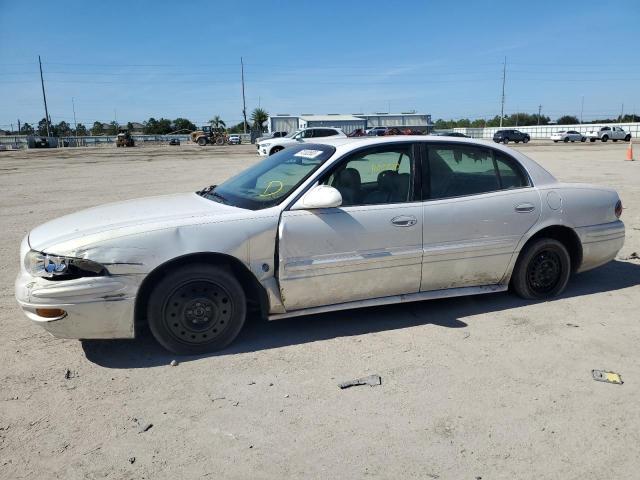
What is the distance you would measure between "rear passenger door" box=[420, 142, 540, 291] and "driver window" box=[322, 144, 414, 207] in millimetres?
171

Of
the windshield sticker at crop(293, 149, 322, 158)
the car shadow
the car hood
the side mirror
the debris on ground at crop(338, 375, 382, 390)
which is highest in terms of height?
the windshield sticker at crop(293, 149, 322, 158)

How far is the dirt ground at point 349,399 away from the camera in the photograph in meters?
2.59

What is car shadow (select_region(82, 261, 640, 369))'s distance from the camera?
3.79 metres

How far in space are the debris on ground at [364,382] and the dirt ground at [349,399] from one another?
0.06 metres

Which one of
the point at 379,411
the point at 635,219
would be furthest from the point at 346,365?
the point at 635,219

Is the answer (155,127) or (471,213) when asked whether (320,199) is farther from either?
(155,127)

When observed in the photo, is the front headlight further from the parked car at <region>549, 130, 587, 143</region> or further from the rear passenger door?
the parked car at <region>549, 130, 587, 143</region>

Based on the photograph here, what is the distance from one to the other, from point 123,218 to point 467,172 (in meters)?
2.87

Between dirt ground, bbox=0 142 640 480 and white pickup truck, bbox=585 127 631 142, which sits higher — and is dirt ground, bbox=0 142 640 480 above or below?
below

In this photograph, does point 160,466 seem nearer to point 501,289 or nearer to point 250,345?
point 250,345

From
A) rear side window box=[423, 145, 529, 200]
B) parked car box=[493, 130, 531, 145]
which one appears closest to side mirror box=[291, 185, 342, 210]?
rear side window box=[423, 145, 529, 200]

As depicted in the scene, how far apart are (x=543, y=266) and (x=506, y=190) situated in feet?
2.67

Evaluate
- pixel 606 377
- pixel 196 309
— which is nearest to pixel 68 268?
pixel 196 309

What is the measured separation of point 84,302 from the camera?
11.2 ft
